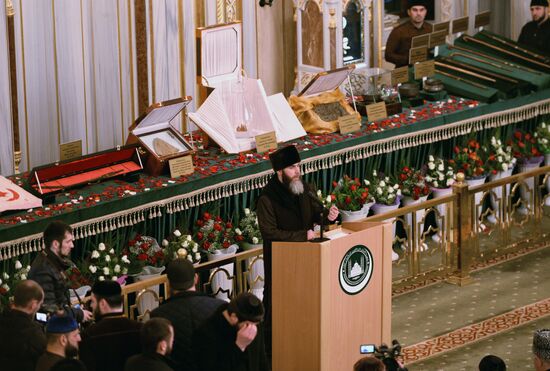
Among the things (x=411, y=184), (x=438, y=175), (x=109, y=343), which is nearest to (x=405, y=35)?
(x=438, y=175)

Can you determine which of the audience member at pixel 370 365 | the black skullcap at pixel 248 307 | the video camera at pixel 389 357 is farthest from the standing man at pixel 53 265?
the audience member at pixel 370 365

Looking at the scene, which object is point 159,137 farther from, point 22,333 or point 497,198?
point 22,333

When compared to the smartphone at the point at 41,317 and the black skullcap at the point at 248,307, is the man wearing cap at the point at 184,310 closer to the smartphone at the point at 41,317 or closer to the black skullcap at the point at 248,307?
the black skullcap at the point at 248,307

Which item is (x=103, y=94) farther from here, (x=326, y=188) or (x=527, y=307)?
(x=527, y=307)

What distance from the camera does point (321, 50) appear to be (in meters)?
13.0

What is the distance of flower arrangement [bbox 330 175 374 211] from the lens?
11.2 metres

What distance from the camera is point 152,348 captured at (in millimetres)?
6535

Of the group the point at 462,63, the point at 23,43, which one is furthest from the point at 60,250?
the point at 462,63

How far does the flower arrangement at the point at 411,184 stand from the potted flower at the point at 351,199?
466 millimetres

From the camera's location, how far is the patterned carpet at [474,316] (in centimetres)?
959

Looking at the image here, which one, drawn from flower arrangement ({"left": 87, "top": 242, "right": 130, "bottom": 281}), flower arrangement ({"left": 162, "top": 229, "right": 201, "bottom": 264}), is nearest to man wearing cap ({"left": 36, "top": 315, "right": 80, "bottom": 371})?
flower arrangement ({"left": 87, "top": 242, "right": 130, "bottom": 281})

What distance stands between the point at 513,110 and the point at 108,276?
4.66 m

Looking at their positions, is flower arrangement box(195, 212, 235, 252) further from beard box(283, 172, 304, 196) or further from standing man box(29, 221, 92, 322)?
standing man box(29, 221, 92, 322)

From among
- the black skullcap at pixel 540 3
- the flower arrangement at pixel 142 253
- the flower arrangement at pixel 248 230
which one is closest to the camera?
the flower arrangement at pixel 142 253
